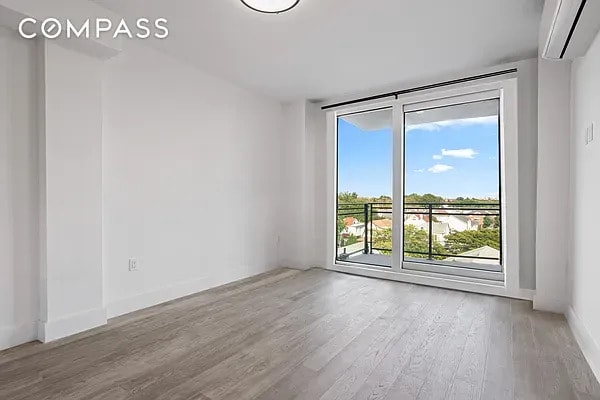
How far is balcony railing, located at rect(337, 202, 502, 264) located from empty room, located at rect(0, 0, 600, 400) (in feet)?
0.12

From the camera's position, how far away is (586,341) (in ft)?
7.13

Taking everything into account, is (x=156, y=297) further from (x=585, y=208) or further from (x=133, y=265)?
(x=585, y=208)

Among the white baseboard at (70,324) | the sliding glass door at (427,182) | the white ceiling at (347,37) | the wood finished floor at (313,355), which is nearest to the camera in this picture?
the wood finished floor at (313,355)

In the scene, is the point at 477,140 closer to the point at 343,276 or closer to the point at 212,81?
the point at 343,276

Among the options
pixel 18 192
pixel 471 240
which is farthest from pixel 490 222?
pixel 18 192

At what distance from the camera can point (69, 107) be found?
96.6 inches

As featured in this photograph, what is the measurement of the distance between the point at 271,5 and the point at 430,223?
3694 mm

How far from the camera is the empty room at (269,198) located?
2.00m

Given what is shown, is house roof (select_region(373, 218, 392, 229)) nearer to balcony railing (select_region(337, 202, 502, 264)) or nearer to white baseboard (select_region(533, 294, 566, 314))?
balcony railing (select_region(337, 202, 502, 264))

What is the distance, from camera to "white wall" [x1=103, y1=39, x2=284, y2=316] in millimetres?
2895

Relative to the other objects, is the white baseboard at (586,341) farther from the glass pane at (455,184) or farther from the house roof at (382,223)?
the house roof at (382,223)

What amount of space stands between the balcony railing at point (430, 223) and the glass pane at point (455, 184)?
12 millimetres

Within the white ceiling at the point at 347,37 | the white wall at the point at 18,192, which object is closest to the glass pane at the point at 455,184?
the white ceiling at the point at 347,37

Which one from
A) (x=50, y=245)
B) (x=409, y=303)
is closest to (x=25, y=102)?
(x=50, y=245)
